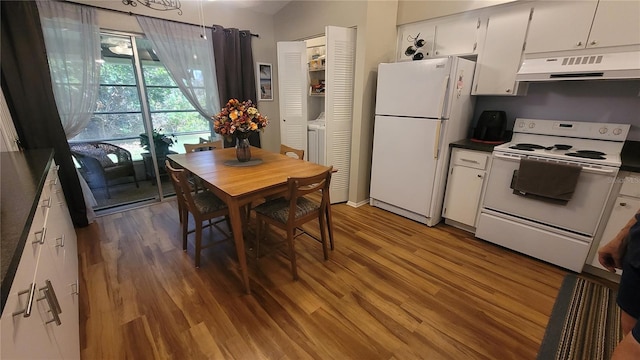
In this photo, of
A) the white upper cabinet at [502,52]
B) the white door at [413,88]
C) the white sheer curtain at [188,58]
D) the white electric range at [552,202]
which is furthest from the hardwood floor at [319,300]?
the white sheer curtain at [188,58]

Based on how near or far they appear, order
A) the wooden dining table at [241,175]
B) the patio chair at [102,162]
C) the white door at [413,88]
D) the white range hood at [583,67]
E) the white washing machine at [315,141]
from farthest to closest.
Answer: the white washing machine at [315,141]
the patio chair at [102,162]
the white door at [413,88]
the white range hood at [583,67]
the wooden dining table at [241,175]

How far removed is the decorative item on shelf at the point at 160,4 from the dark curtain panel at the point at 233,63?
435mm

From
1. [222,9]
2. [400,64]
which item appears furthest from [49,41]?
[400,64]

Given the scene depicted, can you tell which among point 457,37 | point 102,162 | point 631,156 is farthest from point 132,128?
point 631,156

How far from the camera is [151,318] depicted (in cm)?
167

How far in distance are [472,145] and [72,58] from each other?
395cm

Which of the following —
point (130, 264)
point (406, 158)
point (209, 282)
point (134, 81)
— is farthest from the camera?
point (134, 81)

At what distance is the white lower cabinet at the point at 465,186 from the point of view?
2.49 metres

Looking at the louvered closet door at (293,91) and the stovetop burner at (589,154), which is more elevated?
the louvered closet door at (293,91)

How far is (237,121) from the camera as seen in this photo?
83.6 inches

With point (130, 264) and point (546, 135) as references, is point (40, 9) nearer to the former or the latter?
point (130, 264)

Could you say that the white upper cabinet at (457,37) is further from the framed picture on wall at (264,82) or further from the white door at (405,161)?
the framed picture on wall at (264,82)

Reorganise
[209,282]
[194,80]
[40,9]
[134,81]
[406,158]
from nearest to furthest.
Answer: [209,282] < [40,9] < [406,158] < [134,81] < [194,80]

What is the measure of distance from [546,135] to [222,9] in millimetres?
3918
